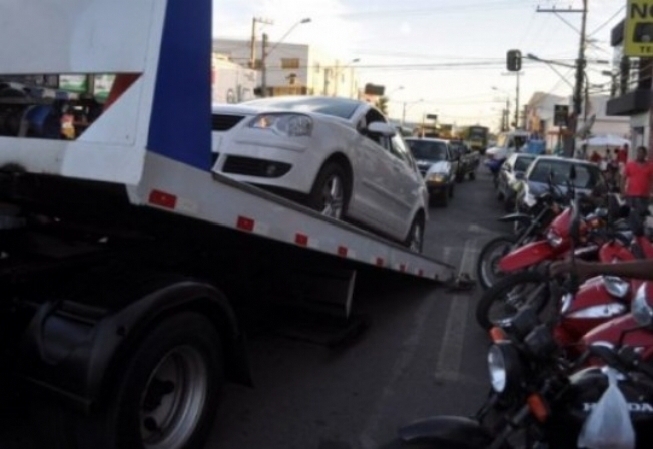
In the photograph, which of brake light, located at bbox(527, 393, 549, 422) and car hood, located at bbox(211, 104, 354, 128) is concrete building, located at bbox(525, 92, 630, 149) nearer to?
car hood, located at bbox(211, 104, 354, 128)

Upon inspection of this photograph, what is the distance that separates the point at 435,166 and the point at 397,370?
598 inches

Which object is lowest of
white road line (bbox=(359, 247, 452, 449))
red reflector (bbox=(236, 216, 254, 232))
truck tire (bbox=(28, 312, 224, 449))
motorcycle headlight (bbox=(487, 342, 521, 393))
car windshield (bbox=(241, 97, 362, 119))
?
white road line (bbox=(359, 247, 452, 449))

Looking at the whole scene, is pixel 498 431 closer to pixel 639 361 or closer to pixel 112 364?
pixel 639 361

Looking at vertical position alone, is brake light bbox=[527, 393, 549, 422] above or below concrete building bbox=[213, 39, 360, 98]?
below

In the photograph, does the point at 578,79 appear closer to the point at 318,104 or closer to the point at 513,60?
the point at 513,60

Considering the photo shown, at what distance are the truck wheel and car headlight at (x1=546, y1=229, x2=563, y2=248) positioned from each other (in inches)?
173

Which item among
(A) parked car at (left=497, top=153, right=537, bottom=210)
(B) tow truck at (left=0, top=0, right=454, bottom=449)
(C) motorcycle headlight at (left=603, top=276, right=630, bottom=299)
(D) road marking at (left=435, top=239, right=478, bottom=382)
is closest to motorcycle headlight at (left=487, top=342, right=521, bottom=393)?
(B) tow truck at (left=0, top=0, right=454, bottom=449)

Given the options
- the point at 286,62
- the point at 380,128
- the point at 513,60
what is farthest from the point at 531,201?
the point at 286,62

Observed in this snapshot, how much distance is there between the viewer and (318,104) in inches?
319

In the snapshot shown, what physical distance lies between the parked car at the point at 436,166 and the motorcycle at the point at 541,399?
16898mm

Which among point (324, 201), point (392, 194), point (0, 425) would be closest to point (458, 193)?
point (392, 194)

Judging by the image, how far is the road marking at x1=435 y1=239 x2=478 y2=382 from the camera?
239 inches

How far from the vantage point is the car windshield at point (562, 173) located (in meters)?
16.2

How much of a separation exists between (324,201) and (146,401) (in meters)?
3.23
